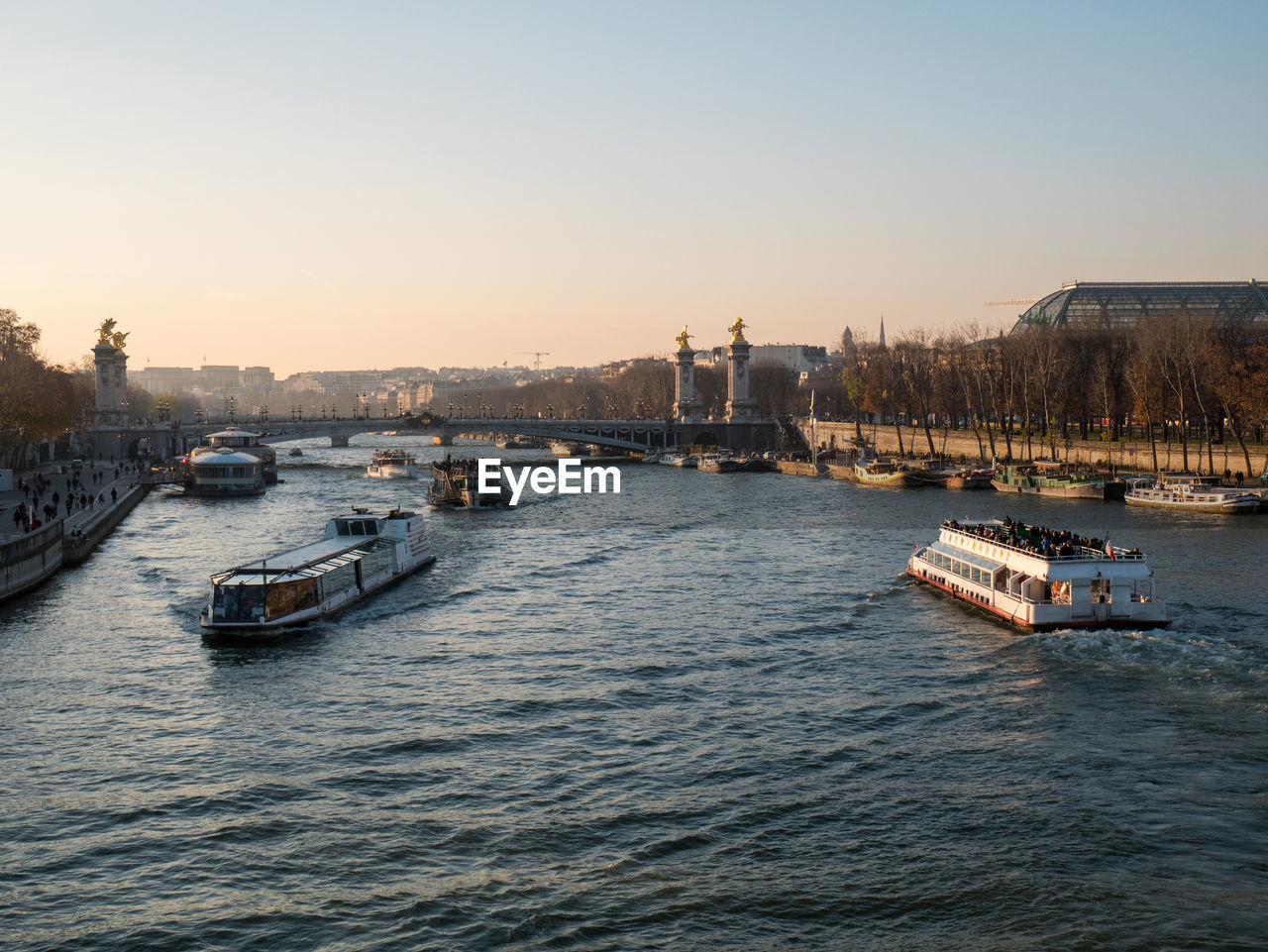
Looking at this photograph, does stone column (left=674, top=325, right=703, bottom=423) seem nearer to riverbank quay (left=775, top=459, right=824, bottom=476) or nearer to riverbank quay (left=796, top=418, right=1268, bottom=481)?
riverbank quay (left=796, top=418, right=1268, bottom=481)

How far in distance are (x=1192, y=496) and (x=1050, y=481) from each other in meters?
11.2

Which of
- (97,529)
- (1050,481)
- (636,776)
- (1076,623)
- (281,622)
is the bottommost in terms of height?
(636,776)

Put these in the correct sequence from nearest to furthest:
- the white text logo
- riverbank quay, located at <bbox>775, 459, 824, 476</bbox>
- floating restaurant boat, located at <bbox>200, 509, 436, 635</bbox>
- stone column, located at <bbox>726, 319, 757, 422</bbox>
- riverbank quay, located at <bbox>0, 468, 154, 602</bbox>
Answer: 1. floating restaurant boat, located at <bbox>200, 509, 436, 635</bbox>
2. riverbank quay, located at <bbox>0, 468, 154, 602</bbox>
3. the white text logo
4. riverbank quay, located at <bbox>775, 459, 824, 476</bbox>
5. stone column, located at <bbox>726, 319, 757, 422</bbox>

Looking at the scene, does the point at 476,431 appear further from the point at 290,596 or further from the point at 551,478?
the point at 290,596

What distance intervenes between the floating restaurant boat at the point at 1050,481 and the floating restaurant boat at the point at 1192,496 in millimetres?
2112

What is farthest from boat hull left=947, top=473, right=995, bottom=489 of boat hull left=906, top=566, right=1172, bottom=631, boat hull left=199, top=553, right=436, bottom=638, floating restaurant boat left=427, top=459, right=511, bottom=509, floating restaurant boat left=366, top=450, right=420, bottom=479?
boat hull left=199, top=553, right=436, bottom=638

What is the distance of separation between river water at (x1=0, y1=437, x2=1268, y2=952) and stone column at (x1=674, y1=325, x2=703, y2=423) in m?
103

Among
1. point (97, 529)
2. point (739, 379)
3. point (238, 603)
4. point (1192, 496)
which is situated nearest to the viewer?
point (238, 603)

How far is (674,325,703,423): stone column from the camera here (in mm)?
144625

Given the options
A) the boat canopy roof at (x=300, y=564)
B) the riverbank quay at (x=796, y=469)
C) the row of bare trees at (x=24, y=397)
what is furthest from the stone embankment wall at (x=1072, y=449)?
the row of bare trees at (x=24, y=397)

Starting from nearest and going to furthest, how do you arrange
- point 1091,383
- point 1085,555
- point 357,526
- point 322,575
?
1. point 1085,555
2. point 322,575
3. point 357,526
4. point 1091,383

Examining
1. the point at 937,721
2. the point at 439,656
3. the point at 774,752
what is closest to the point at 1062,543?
the point at 937,721

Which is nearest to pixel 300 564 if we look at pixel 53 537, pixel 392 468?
pixel 53 537

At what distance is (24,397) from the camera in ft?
253
